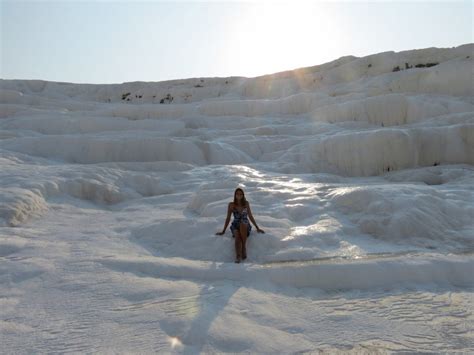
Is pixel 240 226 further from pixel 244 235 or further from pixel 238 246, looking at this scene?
pixel 238 246

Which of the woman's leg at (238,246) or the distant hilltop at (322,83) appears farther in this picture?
the distant hilltop at (322,83)

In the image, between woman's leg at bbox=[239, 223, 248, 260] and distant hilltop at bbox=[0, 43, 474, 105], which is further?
distant hilltop at bbox=[0, 43, 474, 105]

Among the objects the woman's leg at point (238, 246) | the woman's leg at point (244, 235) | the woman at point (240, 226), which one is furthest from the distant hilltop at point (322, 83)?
the woman's leg at point (238, 246)

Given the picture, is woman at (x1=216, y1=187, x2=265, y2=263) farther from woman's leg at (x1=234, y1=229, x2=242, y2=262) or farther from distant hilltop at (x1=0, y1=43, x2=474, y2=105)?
distant hilltop at (x1=0, y1=43, x2=474, y2=105)

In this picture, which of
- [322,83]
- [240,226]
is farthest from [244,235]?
[322,83]

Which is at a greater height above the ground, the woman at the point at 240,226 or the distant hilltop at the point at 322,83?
the distant hilltop at the point at 322,83

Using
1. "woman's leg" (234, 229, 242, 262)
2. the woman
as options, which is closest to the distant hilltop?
the woman

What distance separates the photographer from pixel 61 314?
10.8ft

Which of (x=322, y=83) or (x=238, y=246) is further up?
(x=322, y=83)

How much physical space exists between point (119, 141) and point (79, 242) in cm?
759

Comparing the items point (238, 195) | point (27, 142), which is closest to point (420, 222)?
point (238, 195)

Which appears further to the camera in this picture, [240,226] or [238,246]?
[240,226]

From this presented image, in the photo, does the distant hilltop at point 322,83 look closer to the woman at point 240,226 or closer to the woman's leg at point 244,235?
the woman at point 240,226

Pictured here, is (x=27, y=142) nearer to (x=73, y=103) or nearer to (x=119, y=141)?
(x=119, y=141)
